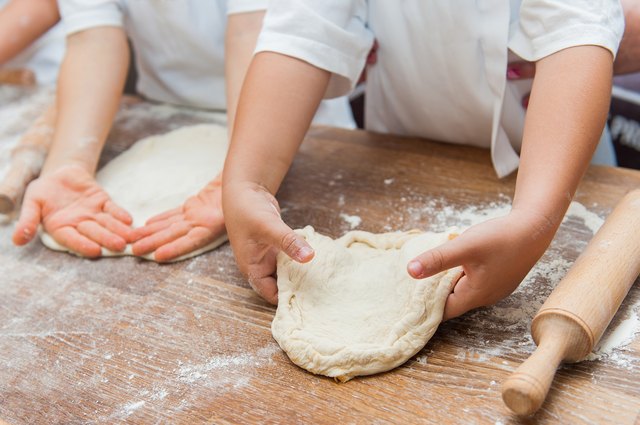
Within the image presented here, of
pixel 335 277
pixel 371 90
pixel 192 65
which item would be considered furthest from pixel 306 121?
pixel 192 65

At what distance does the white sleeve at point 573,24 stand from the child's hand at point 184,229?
0.55m

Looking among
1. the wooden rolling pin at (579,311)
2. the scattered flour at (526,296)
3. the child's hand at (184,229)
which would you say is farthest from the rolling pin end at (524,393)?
→ the child's hand at (184,229)

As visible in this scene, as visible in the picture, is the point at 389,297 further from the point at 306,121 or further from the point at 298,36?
the point at 298,36

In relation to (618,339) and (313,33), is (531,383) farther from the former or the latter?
(313,33)

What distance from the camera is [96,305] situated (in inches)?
38.7

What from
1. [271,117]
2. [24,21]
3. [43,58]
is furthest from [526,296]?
[43,58]

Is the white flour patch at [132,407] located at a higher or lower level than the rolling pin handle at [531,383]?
lower

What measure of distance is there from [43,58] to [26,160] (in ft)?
2.21

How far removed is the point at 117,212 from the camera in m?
1.16

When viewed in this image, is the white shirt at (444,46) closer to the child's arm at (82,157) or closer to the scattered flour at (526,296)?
the scattered flour at (526,296)

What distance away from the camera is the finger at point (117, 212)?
3.76ft

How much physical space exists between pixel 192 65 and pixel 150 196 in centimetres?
47

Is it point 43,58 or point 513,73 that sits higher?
point 513,73

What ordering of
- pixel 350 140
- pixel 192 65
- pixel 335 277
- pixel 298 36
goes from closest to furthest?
pixel 335 277 → pixel 298 36 → pixel 350 140 → pixel 192 65
